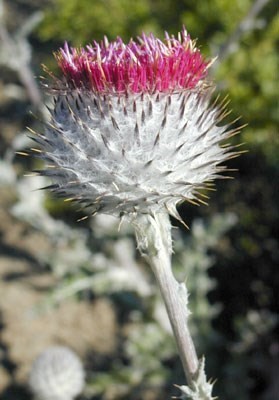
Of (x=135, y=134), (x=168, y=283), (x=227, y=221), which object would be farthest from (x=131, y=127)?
(x=227, y=221)

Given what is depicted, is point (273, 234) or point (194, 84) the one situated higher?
point (273, 234)

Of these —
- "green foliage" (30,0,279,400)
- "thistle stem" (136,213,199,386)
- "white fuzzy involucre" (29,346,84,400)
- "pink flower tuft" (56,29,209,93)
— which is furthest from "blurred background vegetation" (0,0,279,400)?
"pink flower tuft" (56,29,209,93)

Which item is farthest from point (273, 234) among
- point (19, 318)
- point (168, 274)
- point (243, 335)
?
point (168, 274)

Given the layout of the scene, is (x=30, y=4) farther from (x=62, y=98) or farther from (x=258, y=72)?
(x=62, y=98)

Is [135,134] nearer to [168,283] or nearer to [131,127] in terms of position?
[131,127]

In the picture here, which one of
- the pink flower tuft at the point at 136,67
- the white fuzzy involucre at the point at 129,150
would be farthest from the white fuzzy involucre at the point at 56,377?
the pink flower tuft at the point at 136,67

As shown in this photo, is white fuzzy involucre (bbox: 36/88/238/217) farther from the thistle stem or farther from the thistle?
the thistle stem
